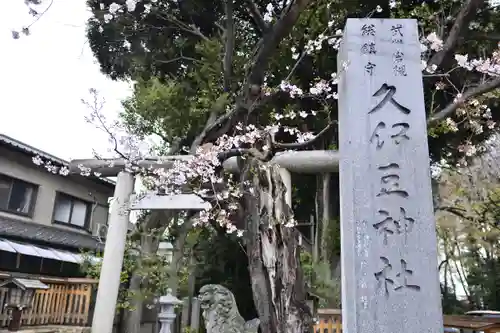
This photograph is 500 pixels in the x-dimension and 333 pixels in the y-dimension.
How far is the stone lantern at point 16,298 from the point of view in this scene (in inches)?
281

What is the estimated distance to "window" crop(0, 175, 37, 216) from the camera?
9698 millimetres

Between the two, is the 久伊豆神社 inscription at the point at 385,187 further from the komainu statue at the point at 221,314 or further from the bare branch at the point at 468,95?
the bare branch at the point at 468,95

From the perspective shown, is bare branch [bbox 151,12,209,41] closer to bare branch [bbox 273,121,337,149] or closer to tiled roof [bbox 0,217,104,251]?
bare branch [bbox 273,121,337,149]

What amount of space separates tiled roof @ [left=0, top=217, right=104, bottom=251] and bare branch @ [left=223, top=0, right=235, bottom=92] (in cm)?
603

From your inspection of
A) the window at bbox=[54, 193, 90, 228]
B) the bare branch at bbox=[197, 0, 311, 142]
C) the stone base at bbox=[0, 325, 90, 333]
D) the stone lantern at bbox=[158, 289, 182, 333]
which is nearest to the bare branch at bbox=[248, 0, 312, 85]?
the bare branch at bbox=[197, 0, 311, 142]

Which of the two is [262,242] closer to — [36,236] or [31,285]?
[31,285]

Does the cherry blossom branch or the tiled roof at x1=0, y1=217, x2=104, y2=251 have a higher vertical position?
the cherry blossom branch

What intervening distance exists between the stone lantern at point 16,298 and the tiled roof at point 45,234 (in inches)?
84.9

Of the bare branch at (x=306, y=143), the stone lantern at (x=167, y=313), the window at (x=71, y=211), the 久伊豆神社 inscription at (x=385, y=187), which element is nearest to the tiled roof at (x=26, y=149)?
the window at (x=71, y=211)

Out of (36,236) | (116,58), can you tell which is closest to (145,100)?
(116,58)

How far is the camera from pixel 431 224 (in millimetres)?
3404

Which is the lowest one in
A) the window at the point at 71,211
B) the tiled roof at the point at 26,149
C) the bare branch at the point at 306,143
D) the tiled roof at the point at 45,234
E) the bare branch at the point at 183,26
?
the tiled roof at the point at 45,234

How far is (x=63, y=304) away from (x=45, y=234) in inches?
97.8

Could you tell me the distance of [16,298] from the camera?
7180mm
